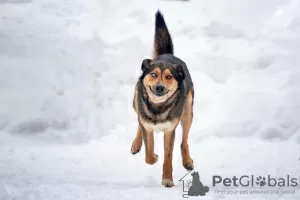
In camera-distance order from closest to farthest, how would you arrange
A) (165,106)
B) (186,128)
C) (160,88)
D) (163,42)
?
(160,88)
(165,106)
(186,128)
(163,42)

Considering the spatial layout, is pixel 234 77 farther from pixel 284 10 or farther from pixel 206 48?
pixel 284 10

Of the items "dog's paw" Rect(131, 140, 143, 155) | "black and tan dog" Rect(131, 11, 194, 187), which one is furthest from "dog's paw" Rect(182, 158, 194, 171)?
"dog's paw" Rect(131, 140, 143, 155)

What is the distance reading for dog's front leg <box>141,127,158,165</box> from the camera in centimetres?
205

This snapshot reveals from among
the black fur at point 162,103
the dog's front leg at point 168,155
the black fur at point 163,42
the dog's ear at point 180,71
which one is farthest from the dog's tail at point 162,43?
the dog's front leg at point 168,155

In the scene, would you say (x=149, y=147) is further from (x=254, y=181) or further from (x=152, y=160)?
(x=254, y=181)

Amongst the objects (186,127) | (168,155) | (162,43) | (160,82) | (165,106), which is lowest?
(168,155)

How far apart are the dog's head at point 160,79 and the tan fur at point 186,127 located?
23 centimetres

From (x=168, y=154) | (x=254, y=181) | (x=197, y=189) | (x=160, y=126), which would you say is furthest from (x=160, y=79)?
(x=254, y=181)

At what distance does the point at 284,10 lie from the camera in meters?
3.12

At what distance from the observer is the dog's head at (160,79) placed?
1.84 meters

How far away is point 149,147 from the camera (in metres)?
2.09

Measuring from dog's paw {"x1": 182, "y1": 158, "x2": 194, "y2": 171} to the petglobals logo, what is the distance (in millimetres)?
151

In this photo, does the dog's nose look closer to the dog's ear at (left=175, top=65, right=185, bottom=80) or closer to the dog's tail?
the dog's ear at (left=175, top=65, right=185, bottom=80)

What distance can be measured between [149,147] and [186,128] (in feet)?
0.75
